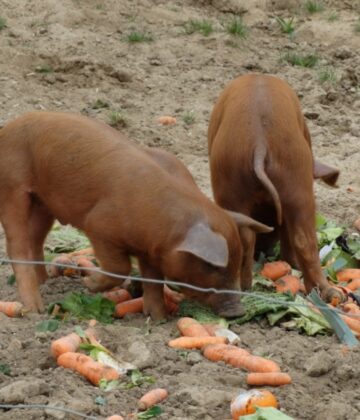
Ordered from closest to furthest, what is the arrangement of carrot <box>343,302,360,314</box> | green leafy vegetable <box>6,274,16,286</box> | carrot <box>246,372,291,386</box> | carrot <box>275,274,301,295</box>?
1. carrot <box>246,372,291,386</box>
2. carrot <box>343,302,360,314</box>
3. carrot <box>275,274,301,295</box>
4. green leafy vegetable <box>6,274,16,286</box>

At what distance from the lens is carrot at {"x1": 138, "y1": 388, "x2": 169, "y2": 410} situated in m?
5.43

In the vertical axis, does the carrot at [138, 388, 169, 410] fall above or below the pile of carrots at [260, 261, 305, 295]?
above

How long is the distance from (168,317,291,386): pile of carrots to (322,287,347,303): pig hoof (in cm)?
117

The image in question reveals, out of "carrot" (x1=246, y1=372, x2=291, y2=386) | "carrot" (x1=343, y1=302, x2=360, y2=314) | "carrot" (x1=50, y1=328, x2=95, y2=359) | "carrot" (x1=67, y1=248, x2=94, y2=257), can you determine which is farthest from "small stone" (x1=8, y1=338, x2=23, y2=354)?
"carrot" (x1=343, y1=302, x2=360, y2=314)

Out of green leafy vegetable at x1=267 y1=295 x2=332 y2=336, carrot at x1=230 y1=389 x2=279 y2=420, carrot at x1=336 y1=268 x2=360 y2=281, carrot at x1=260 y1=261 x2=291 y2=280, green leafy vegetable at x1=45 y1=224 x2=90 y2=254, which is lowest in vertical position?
carrot at x1=336 y1=268 x2=360 y2=281

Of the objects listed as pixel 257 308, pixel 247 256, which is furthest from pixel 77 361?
pixel 247 256

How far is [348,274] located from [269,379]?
2.73 metres

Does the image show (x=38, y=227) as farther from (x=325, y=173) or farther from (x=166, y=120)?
(x=166, y=120)

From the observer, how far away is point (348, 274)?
27.2 ft

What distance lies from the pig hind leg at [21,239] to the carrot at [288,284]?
1682 mm

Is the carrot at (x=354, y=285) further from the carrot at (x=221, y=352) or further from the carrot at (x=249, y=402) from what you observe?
the carrot at (x=249, y=402)

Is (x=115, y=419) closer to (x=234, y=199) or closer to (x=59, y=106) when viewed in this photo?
(x=234, y=199)

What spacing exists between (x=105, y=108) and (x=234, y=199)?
15.5 ft

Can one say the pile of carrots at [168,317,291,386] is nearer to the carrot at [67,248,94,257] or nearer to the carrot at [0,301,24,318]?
the carrot at [0,301,24,318]
